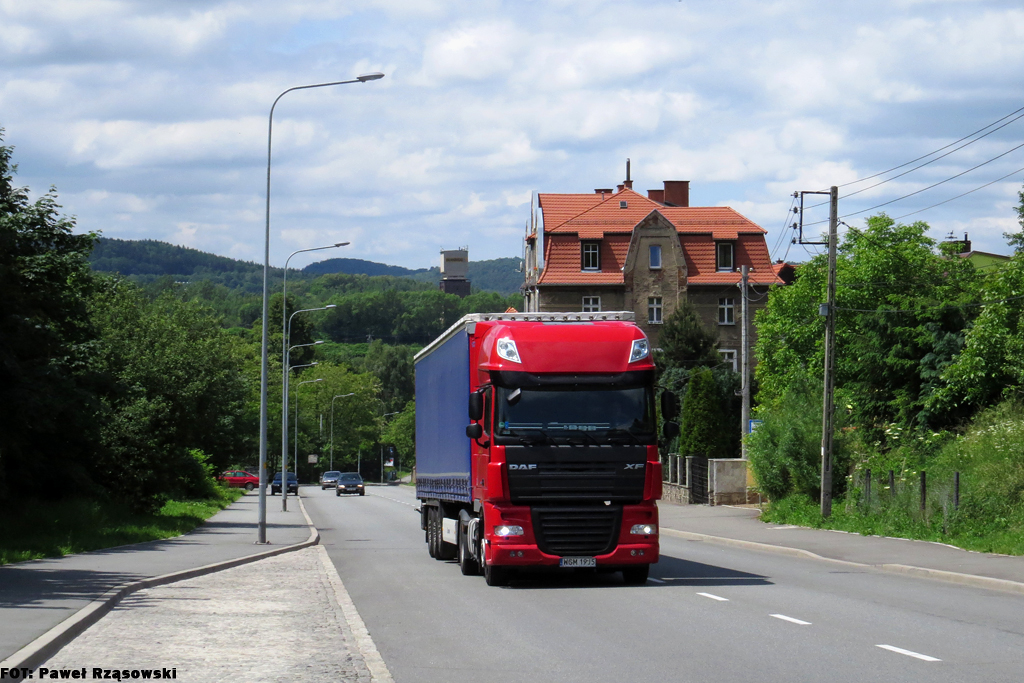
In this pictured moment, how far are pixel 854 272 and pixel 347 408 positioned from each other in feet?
265

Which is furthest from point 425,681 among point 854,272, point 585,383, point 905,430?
point 854,272

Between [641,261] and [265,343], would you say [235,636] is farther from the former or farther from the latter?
[641,261]

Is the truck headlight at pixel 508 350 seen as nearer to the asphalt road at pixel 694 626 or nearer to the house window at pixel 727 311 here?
the asphalt road at pixel 694 626

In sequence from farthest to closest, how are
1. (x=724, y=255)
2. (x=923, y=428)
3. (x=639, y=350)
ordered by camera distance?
1. (x=724, y=255)
2. (x=923, y=428)
3. (x=639, y=350)

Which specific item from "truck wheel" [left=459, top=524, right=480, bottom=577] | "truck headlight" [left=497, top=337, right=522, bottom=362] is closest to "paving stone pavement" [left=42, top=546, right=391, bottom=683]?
"truck wheel" [left=459, top=524, right=480, bottom=577]

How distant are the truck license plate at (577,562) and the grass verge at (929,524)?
337 inches

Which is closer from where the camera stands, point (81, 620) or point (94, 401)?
point (81, 620)

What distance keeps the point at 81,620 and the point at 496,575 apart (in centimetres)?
646

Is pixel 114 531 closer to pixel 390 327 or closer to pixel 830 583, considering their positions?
Answer: pixel 830 583

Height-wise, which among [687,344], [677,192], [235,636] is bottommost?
[235,636]

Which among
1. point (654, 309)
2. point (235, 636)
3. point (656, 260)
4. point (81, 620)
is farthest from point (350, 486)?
point (235, 636)

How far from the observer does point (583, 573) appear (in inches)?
747

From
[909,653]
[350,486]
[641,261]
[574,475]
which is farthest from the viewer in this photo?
[350,486]

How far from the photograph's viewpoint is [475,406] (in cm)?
1630
